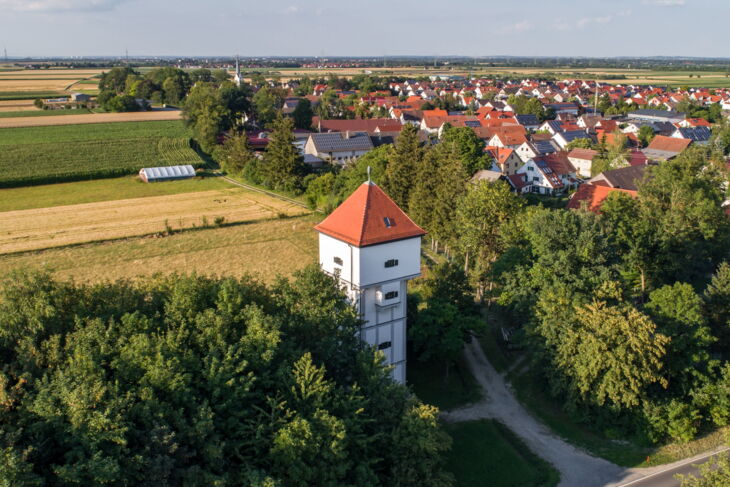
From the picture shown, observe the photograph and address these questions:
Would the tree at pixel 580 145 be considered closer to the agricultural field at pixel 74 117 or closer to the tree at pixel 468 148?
the tree at pixel 468 148

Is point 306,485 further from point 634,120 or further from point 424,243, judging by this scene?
point 634,120

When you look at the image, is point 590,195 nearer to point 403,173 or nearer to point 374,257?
point 403,173

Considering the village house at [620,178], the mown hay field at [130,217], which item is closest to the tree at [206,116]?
the mown hay field at [130,217]

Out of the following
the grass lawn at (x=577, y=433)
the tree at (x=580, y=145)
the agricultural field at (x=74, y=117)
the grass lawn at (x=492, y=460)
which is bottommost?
the grass lawn at (x=492, y=460)

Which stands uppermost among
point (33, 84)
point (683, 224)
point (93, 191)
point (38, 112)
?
point (33, 84)

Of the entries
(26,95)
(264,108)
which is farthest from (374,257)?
(26,95)

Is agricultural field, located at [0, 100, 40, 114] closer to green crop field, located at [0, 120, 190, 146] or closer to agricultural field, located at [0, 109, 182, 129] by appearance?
agricultural field, located at [0, 109, 182, 129]

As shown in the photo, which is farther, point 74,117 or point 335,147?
point 74,117

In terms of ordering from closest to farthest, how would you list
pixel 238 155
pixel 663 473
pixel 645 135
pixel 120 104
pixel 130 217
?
1. pixel 663 473
2. pixel 130 217
3. pixel 238 155
4. pixel 645 135
5. pixel 120 104
